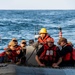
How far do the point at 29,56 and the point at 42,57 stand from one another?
0.77 metres

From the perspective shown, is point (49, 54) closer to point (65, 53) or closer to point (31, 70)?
point (65, 53)

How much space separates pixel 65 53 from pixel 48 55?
0.47 meters

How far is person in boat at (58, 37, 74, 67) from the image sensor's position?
37.8ft

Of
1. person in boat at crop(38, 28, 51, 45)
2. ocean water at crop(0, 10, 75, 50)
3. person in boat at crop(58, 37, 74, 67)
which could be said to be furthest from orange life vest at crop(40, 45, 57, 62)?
ocean water at crop(0, 10, 75, 50)

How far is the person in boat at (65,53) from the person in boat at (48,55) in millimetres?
172

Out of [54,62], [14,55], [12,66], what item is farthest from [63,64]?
[12,66]

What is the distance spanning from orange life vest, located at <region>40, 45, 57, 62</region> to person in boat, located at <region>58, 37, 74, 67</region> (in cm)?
19

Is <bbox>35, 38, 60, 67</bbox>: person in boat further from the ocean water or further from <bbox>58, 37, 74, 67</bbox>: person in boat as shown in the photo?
the ocean water

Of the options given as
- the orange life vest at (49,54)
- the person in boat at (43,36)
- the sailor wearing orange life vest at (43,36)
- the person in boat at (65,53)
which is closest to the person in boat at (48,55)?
Answer: the orange life vest at (49,54)

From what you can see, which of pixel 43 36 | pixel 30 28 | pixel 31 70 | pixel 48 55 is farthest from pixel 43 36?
pixel 30 28

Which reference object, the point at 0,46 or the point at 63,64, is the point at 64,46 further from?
the point at 0,46

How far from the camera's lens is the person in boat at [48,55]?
1129 cm

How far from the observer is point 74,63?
11930 mm

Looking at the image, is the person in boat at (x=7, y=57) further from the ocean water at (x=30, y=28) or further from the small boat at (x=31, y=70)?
the ocean water at (x=30, y=28)
